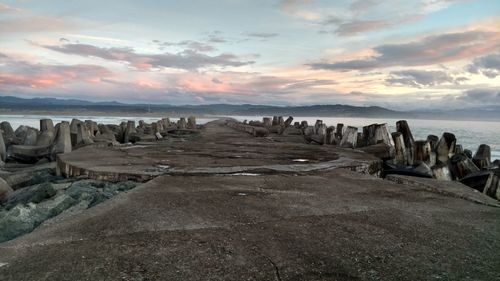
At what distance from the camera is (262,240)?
2754mm

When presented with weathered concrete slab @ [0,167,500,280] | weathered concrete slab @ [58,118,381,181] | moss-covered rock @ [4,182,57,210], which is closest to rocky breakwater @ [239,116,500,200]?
weathered concrete slab @ [58,118,381,181]

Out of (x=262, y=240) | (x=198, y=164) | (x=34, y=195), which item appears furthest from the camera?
(x=198, y=164)

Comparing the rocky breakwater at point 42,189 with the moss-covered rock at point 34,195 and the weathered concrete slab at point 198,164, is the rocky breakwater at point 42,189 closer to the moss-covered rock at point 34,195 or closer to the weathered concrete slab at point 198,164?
the moss-covered rock at point 34,195

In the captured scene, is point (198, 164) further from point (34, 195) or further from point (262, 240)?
point (262, 240)

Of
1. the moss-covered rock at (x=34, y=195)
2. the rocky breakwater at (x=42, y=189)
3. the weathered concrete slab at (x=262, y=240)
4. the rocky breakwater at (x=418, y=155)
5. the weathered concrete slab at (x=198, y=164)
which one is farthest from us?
the rocky breakwater at (x=418, y=155)

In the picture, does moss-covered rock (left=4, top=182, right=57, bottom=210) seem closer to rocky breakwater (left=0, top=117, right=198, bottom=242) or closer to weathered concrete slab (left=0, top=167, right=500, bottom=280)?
rocky breakwater (left=0, top=117, right=198, bottom=242)

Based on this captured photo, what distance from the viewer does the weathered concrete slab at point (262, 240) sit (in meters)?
2.25

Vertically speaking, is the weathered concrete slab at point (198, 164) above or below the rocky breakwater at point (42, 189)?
above

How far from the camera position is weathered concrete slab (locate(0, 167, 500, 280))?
2252 mm

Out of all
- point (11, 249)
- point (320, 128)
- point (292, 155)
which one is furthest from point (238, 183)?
point (320, 128)

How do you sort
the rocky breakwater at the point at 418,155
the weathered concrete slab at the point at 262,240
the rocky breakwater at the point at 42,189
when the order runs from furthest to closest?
the rocky breakwater at the point at 418,155
the rocky breakwater at the point at 42,189
the weathered concrete slab at the point at 262,240

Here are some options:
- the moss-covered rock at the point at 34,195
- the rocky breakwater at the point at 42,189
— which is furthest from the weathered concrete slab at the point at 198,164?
the moss-covered rock at the point at 34,195

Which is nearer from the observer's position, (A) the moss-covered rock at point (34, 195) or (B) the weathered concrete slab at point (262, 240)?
(B) the weathered concrete slab at point (262, 240)

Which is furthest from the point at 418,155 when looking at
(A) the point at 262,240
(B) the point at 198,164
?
(A) the point at 262,240
